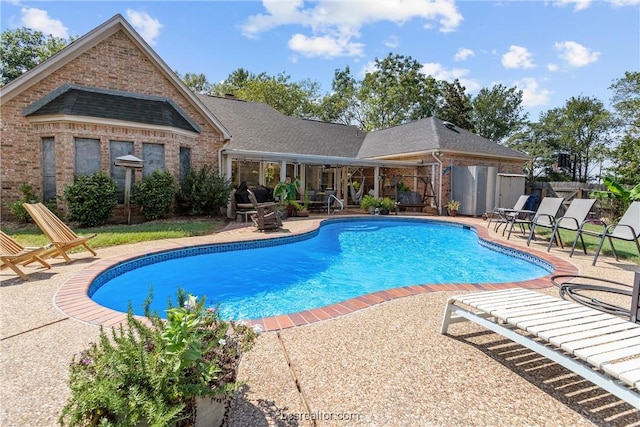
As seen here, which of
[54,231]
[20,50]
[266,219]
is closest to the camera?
[54,231]

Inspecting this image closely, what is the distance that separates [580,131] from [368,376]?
43273 millimetres

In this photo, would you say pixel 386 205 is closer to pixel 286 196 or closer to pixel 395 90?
pixel 286 196

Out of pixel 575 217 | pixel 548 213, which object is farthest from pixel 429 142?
pixel 575 217

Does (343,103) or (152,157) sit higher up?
(343,103)

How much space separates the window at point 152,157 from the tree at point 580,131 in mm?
38373

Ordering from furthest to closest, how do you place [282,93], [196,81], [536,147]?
[196,81] < [536,147] < [282,93]

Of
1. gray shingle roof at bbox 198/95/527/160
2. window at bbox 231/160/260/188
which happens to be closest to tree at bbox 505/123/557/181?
gray shingle roof at bbox 198/95/527/160

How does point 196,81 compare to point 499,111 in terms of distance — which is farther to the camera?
point 196,81

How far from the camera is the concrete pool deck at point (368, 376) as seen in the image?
2.44 m

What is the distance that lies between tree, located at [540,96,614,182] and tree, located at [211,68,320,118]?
1046 inches

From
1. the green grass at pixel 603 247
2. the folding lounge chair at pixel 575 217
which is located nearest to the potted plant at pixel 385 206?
the green grass at pixel 603 247

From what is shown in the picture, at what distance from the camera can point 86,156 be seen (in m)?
11.5

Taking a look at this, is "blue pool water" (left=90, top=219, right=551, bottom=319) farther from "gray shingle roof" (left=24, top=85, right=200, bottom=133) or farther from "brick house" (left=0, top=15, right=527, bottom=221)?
"gray shingle roof" (left=24, top=85, right=200, bottom=133)

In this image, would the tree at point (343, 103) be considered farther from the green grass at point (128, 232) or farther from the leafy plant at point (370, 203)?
the green grass at point (128, 232)
